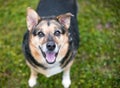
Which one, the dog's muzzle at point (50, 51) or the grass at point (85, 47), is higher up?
Result: the dog's muzzle at point (50, 51)

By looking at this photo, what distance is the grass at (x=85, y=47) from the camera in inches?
213

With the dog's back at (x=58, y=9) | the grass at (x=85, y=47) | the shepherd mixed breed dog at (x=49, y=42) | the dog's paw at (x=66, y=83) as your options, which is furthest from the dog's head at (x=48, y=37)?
the grass at (x=85, y=47)

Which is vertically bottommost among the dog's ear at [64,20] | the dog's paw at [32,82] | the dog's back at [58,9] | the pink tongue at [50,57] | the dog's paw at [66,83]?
the dog's paw at [66,83]

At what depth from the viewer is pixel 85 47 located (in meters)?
5.88

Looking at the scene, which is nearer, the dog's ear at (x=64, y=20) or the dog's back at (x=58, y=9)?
the dog's ear at (x=64, y=20)

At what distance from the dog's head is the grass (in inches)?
43.3

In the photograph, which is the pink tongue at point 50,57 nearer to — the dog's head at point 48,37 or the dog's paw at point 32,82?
the dog's head at point 48,37

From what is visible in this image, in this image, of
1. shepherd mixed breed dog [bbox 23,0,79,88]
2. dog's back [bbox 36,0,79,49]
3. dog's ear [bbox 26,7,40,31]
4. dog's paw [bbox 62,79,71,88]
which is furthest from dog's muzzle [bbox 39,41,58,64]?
dog's paw [bbox 62,79,71,88]

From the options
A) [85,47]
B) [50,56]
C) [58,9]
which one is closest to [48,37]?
Result: [50,56]

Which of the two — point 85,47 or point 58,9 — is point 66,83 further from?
point 58,9

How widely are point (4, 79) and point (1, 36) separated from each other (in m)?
1.08

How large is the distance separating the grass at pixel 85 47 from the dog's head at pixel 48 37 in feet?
3.61

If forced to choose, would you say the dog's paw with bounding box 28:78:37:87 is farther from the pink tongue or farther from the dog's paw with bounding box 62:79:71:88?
the pink tongue

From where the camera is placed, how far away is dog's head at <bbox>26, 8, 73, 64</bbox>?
4.19 m
